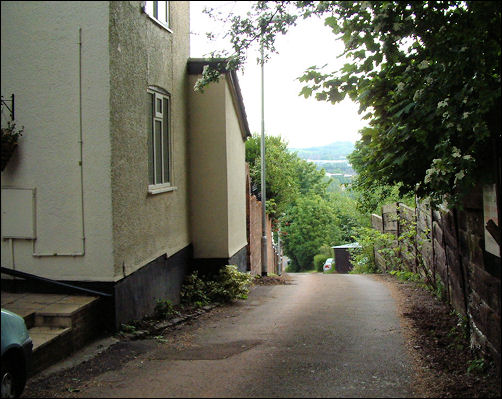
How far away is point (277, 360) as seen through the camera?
6625 millimetres

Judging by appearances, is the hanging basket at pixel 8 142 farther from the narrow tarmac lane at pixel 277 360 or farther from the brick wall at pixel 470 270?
the brick wall at pixel 470 270

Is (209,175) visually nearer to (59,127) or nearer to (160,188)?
(160,188)

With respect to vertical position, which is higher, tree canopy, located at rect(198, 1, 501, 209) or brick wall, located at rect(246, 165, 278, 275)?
tree canopy, located at rect(198, 1, 501, 209)

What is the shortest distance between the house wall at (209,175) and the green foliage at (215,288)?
1.75 feet

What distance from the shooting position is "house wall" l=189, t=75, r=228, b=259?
12.7 meters

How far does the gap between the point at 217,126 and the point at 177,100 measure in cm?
134

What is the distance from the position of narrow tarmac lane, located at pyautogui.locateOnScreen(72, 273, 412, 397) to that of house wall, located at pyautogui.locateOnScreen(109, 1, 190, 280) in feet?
5.19

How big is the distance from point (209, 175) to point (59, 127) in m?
5.35

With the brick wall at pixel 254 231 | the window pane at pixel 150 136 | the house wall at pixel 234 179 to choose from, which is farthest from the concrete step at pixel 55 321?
the brick wall at pixel 254 231

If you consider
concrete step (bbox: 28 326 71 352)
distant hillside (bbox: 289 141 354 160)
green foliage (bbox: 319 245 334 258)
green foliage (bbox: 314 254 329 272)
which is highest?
distant hillside (bbox: 289 141 354 160)

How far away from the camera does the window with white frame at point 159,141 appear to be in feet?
33.0

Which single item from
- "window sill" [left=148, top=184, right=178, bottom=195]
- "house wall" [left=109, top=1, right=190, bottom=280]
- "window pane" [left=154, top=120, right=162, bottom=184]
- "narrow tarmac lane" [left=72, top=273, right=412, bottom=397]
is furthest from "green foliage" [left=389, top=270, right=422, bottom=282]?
"window pane" [left=154, top=120, right=162, bottom=184]

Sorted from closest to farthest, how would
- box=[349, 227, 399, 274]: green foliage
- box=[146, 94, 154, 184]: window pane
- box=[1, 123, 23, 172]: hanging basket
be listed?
box=[1, 123, 23, 172]: hanging basket < box=[146, 94, 154, 184]: window pane < box=[349, 227, 399, 274]: green foliage

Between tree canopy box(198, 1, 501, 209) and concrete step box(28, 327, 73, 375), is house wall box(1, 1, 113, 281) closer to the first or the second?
concrete step box(28, 327, 73, 375)
